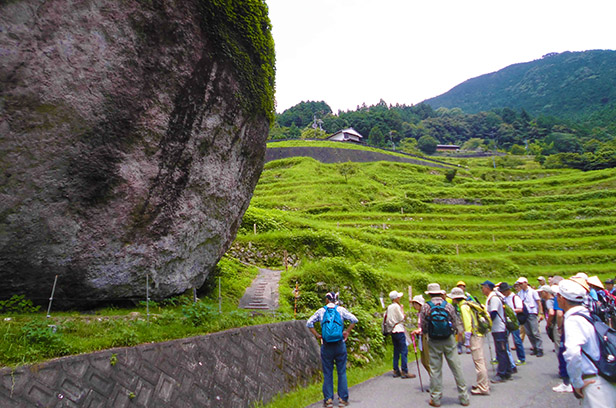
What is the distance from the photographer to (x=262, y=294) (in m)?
13.4

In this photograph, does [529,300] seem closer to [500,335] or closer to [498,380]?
[500,335]

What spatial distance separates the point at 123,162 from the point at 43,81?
5.53 feet

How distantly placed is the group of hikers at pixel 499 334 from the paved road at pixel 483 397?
8.7 inches

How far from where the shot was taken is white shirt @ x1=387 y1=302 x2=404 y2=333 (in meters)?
8.48

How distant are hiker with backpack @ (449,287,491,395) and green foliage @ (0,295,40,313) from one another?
318 inches

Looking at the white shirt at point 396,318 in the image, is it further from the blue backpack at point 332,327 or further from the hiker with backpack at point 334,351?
the blue backpack at point 332,327

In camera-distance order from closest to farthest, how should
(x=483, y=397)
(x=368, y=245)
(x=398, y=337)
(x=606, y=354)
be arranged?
(x=606, y=354) < (x=483, y=397) < (x=398, y=337) < (x=368, y=245)

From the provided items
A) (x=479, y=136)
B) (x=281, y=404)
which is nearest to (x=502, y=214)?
(x=281, y=404)

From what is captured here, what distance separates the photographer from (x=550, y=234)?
32.9 m

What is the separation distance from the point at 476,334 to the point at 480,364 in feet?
1.78

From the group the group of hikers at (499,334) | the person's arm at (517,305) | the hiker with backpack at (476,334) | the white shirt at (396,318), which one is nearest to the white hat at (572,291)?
the group of hikers at (499,334)

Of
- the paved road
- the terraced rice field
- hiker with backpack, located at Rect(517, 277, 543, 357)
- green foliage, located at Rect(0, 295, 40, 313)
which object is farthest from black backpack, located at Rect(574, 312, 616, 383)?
the terraced rice field

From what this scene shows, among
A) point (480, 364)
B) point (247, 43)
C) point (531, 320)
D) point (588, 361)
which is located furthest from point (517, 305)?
point (247, 43)

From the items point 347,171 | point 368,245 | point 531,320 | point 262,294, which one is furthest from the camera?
point 347,171
